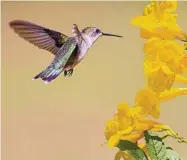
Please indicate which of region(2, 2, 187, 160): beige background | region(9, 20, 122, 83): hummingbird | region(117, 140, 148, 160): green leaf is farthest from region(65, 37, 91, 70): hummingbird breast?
region(117, 140, 148, 160): green leaf

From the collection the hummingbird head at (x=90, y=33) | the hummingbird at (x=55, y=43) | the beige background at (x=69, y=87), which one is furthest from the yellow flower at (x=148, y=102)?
the beige background at (x=69, y=87)

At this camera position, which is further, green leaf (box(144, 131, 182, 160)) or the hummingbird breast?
the hummingbird breast

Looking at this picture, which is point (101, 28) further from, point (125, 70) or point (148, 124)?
point (148, 124)

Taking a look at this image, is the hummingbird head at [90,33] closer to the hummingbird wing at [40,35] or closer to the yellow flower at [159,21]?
the hummingbird wing at [40,35]

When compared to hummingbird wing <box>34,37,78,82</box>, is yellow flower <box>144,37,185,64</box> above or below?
below

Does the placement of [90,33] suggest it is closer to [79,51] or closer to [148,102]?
[79,51]

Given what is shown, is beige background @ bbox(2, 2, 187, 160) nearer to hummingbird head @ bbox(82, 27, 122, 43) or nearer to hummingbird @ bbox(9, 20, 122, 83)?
hummingbird head @ bbox(82, 27, 122, 43)

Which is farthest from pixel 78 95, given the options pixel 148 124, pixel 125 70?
pixel 148 124
